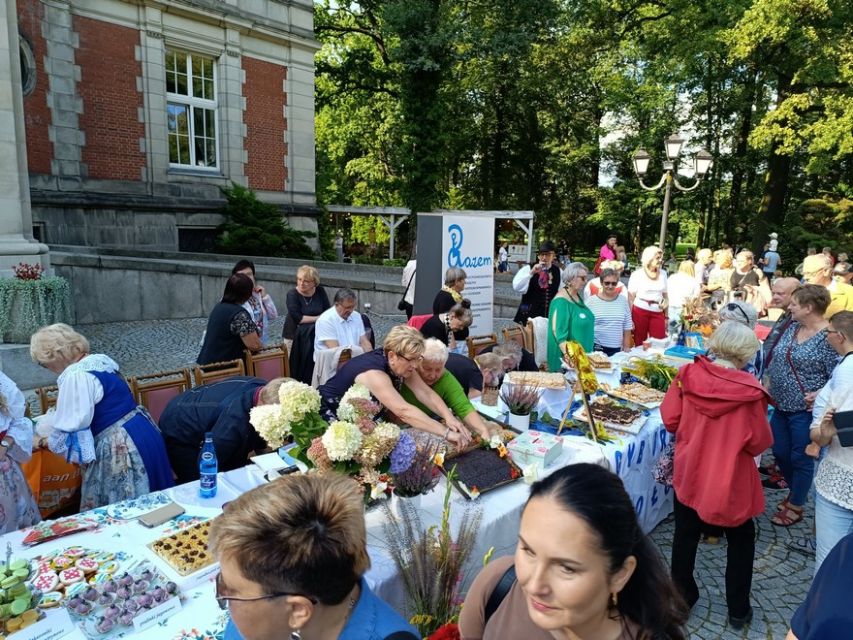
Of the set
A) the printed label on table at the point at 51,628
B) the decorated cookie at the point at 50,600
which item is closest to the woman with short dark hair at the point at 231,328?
the decorated cookie at the point at 50,600

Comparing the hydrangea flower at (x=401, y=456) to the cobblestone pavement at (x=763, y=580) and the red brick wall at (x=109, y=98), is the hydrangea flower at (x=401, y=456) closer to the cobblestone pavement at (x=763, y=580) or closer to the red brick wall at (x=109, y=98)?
the cobblestone pavement at (x=763, y=580)

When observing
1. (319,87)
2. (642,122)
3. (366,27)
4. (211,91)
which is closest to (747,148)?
(642,122)

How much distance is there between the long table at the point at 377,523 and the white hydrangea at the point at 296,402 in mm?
555

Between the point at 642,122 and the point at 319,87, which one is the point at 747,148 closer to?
the point at 642,122

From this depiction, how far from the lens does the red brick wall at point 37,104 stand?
11656mm

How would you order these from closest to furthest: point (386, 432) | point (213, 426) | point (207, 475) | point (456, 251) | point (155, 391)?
1. point (386, 432)
2. point (207, 475)
3. point (213, 426)
4. point (155, 391)
5. point (456, 251)

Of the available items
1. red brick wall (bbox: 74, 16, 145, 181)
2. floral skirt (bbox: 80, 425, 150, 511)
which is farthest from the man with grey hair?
red brick wall (bbox: 74, 16, 145, 181)

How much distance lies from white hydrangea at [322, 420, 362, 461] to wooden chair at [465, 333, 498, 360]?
3571 mm

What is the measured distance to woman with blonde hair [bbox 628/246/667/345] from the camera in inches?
255

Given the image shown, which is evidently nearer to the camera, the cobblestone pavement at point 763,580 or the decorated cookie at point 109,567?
the decorated cookie at point 109,567

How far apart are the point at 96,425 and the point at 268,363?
2242mm

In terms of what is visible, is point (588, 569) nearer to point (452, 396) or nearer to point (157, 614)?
point (157, 614)

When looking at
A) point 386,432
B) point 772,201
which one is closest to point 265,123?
point 386,432

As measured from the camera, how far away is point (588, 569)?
1273 mm
